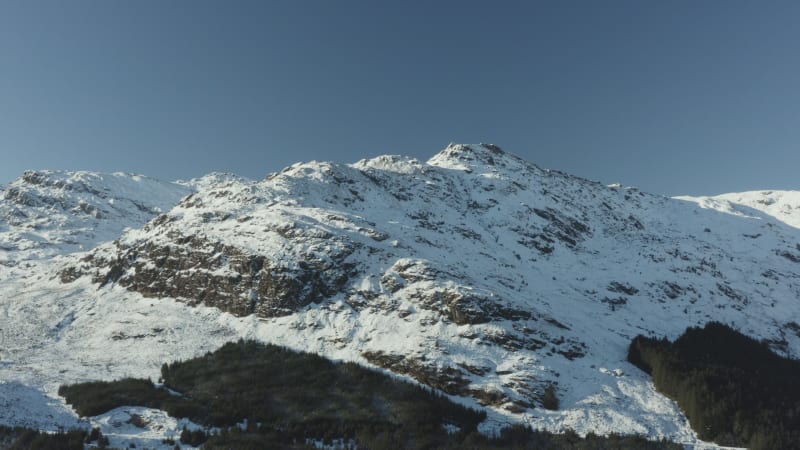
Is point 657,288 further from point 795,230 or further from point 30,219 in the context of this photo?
point 30,219

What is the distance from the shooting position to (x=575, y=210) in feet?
474

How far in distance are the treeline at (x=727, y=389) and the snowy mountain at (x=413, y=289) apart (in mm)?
2584

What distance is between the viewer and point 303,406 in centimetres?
4978

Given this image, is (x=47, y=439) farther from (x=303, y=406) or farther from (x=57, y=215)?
(x=57, y=215)

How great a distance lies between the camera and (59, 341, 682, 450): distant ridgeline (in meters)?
42.6

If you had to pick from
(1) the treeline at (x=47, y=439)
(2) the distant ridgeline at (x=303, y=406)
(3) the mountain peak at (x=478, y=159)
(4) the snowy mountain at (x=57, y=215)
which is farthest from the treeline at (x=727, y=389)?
(4) the snowy mountain at (x=57, y=215)

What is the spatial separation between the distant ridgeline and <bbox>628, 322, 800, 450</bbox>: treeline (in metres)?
8.93

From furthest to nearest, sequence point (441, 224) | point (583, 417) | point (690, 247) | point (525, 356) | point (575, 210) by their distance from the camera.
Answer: point (575, 210), point (690, 247), point (441, 224), point (525, 356), point (583, 417)

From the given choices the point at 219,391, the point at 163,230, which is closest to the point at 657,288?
the point at 219,391

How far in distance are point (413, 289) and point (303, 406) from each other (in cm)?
2738

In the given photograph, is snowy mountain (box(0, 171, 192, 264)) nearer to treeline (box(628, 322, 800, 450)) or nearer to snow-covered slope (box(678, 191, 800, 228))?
treeline (box(628, 322, 800, 450))

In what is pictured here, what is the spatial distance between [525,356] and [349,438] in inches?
1007

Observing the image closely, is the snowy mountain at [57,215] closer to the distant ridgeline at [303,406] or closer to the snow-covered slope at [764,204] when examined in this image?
the distant ridgeline at [303,406]

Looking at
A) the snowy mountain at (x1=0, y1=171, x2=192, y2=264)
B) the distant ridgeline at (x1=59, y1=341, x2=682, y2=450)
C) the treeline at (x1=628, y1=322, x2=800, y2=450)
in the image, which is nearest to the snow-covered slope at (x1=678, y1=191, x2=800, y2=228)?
the treeline at (x1=628, y1=322, x2=800, y2=450)
